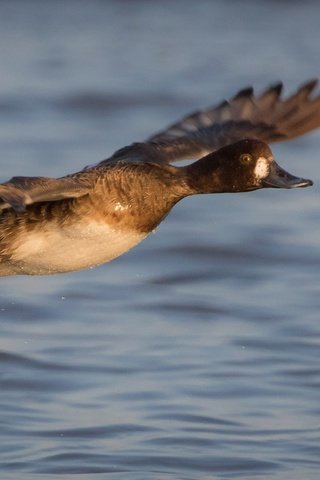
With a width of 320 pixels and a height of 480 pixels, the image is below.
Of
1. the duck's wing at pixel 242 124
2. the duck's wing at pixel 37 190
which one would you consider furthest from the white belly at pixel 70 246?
the duck's wing at pixel 242 124

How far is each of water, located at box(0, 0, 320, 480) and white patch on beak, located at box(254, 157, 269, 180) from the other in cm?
128

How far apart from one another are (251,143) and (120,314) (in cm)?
250

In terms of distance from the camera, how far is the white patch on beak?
307 inches

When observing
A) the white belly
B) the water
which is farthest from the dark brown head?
the water

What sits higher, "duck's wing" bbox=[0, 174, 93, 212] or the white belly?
"duck's wing" bbox=[0, 174, 93, 212]

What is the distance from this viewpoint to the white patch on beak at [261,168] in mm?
7801

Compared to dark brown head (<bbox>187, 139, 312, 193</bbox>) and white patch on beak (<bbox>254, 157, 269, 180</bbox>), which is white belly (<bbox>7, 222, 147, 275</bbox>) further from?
white patch on beak (<bbox>254, 157, 269, 180</bbox>)

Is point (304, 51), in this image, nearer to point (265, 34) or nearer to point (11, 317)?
point (265, 34)

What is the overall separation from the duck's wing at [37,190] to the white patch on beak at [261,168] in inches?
29.2

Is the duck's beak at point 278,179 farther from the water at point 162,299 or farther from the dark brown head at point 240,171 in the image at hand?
the water at point 162,299

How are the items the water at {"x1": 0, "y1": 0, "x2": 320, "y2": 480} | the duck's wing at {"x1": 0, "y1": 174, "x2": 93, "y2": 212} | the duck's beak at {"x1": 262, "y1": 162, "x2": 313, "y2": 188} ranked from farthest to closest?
1. the water at {"x1": 0, "y1": 0, "x2": 320, "y2": 480}
2. the duck's beak at {"x1": 262, "y1": 162, "x2": 313, "y2": 188}
3. the duck's wing at {"x1": 0, "y1": 174, "x2": 93, "y2": 212}

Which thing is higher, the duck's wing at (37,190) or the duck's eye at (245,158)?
the duck's eye at (245,158)

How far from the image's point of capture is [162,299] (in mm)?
10438

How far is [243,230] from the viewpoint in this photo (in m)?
11.7
